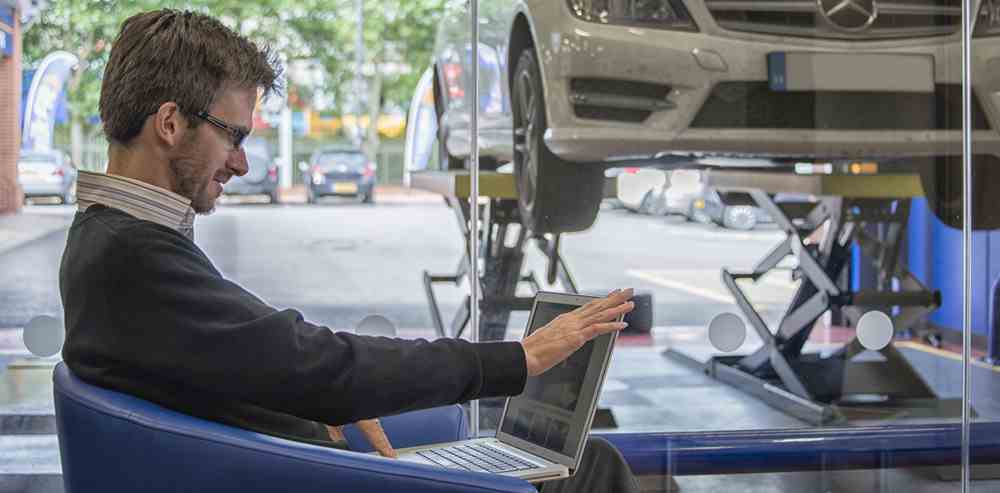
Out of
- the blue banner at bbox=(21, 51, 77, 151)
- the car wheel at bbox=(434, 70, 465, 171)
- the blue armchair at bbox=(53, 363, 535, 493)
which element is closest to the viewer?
the blue armchair at bbox=(53, 363, 535, 493)

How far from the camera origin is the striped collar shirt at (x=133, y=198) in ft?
5.46

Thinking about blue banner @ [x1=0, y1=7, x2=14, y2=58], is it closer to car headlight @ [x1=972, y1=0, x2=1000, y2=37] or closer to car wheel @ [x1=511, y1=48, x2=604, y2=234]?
car wheel @ [x1=511, y1=48, x2=604, y2=234]

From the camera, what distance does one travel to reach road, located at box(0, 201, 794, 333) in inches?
145

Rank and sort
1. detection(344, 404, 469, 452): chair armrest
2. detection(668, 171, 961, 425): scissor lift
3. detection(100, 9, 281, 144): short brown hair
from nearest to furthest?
detection(100, 9, 281, 144): short brown hair → detection(344, 404, 469, 452): chair armrest → detection(668, 171, 961, 425): scissor lift

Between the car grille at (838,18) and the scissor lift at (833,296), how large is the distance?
89cm

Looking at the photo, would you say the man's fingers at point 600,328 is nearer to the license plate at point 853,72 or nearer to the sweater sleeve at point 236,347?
the sweater sleeve at point 236,347

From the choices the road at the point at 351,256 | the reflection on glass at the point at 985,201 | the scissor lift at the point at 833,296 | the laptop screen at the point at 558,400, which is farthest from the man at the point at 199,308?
the scissor lift at the point at 833,296

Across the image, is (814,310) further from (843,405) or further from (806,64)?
(806,64)

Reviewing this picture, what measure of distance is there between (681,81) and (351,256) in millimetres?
1214

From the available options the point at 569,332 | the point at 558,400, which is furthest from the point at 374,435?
the point at 569,332

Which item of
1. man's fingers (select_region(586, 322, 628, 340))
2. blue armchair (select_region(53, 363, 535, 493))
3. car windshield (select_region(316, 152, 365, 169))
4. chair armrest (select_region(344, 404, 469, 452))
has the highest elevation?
car windshield (select_region(316, 152, 365, 169))

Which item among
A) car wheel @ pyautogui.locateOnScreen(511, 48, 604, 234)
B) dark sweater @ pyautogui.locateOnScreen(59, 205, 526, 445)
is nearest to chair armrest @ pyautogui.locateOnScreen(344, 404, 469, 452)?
dark sweater @ pyautogui.locateOnScreen(59, 205, 526, 445)

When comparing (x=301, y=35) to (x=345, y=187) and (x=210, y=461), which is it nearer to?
(x=345, y=187)

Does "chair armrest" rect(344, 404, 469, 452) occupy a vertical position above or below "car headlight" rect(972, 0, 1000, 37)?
below
